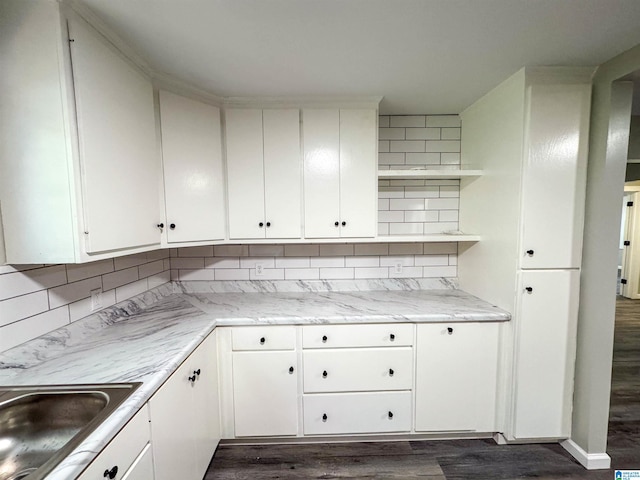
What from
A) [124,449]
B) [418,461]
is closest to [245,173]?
[124,449]

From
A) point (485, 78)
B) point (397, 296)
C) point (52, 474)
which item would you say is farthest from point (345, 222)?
point (52, 474)

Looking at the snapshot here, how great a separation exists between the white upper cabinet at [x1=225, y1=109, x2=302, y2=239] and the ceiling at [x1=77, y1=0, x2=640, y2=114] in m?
0.20

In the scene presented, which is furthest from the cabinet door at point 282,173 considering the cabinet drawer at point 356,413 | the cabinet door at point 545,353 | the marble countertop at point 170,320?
the cabinet door at point 545,353

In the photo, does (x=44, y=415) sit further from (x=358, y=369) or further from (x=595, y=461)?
(x=595, y=461)

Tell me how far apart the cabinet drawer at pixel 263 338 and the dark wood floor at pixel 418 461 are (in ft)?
2.22

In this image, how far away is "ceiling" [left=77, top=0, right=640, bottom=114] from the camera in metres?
1.06

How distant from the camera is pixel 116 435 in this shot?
0.80 meters

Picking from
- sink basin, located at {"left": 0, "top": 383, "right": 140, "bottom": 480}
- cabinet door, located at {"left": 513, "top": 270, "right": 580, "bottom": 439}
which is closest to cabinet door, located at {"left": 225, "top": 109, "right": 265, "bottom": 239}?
sink basin, located at {"left": 0, "top": 383, "right": 140, "bottom": 480}

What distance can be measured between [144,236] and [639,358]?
183 inches

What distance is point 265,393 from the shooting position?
1702 millimetres

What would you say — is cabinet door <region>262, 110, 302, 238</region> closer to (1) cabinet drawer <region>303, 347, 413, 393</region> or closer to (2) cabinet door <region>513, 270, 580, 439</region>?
(1) cabinet drawer <region>303, 347, 413, 393</region>

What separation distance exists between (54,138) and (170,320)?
3.40 ft

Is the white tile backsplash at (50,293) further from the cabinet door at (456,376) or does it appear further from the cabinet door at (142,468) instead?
the cabinet door at (456,376)

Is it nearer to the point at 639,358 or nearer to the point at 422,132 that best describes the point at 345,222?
the point at 422,132
